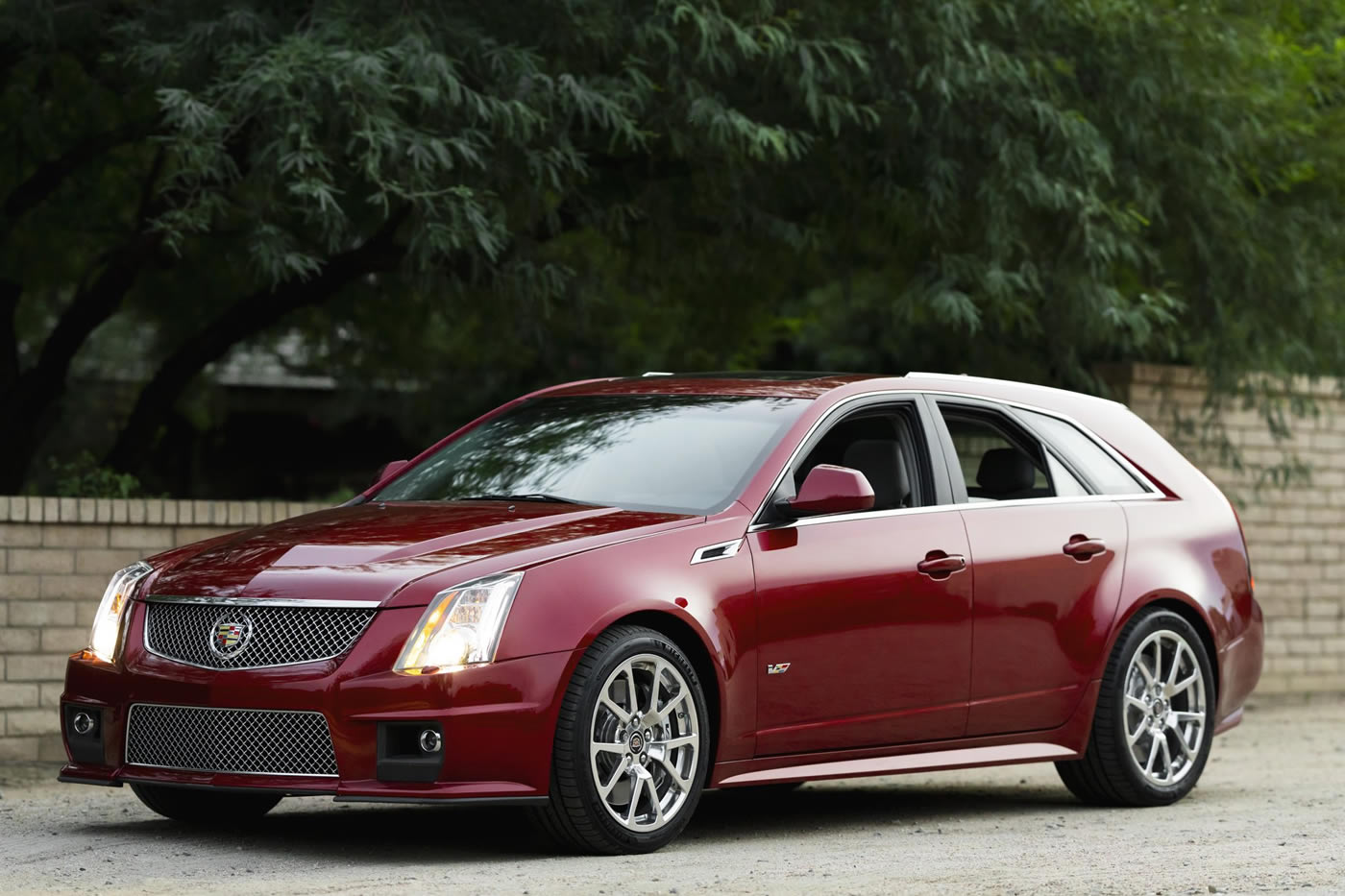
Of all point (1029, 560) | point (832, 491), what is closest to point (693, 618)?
point (832, 491)

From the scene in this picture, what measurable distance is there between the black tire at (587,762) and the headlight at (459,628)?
332mm

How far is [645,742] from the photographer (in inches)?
296

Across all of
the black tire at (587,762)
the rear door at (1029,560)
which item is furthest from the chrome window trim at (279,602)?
the rear door at (1029,560)

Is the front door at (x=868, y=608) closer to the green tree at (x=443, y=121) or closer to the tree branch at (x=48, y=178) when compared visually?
the green tree at (x=443, y=121)

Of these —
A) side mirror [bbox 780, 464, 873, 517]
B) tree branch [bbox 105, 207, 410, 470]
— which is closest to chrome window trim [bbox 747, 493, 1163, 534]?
side mirror [bbox 780, 464, 873, 517]

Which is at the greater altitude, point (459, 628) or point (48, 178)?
point (48, 178)

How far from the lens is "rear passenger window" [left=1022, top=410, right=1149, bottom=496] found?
31.8ft

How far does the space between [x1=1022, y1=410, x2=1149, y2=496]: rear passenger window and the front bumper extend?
3221mm

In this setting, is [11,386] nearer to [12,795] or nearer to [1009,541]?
[12,795]

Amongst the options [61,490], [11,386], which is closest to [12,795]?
[61,490]

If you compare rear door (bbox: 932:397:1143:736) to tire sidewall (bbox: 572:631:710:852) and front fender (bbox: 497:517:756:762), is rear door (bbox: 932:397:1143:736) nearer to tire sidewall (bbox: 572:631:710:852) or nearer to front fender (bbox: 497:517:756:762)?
front fender (bbox: 497:517:756:762)

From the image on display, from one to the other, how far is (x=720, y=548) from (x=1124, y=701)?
8.32 ft

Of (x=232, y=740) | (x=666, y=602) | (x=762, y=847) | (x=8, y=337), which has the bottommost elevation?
(x=762, y=847)

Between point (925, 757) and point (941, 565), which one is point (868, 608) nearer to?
point (941, 565)
